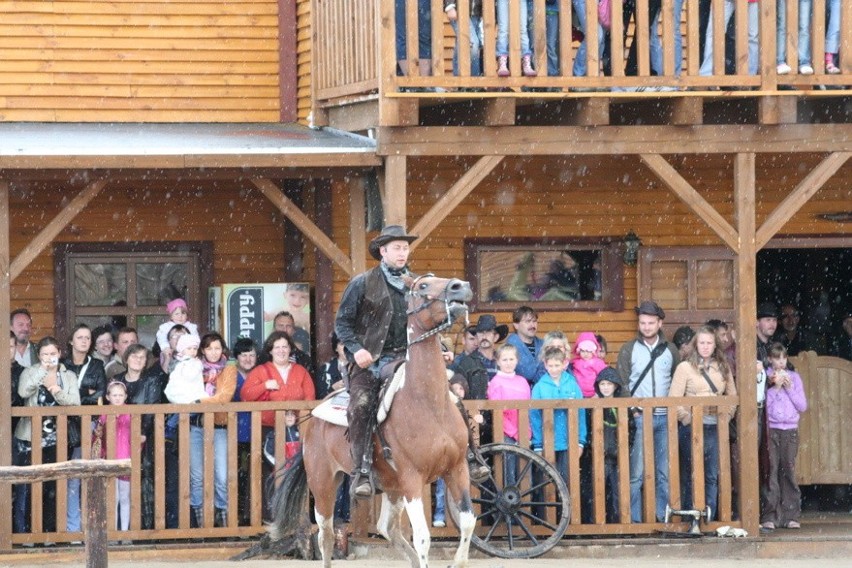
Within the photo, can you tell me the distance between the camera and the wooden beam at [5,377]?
12.7 m

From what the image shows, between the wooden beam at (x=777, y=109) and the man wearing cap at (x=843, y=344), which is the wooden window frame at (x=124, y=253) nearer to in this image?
the wooden beam at (x=777, y=109)

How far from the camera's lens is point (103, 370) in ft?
43.0

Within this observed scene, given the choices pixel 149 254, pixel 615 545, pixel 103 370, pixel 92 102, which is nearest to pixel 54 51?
pixel 92 102

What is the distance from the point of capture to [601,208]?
51.0 ft

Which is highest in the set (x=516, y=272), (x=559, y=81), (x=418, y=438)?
(x=559, y=81)

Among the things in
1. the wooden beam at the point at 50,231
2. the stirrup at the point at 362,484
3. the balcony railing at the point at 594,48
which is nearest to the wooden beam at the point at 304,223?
the balcony railing at the point at 594,48

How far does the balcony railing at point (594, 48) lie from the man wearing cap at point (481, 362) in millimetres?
1854

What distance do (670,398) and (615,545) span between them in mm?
1175

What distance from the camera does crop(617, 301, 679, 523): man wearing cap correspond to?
43.0 feet

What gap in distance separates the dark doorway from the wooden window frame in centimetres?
630

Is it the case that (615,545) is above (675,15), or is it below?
below

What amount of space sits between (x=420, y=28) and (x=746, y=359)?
138 inches

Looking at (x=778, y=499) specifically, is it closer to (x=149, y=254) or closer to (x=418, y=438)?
(x=418, y=438)

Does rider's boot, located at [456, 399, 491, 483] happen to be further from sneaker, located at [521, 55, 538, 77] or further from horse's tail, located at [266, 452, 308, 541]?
sneaker, located at [521, 55, 538, 77]
